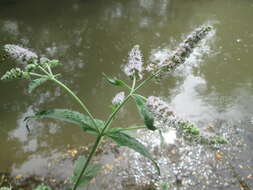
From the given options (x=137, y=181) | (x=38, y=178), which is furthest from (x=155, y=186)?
(x=38, y=178)

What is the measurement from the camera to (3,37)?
6.43 meters

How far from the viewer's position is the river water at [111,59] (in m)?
3.99

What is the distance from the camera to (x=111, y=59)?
5.68 metres

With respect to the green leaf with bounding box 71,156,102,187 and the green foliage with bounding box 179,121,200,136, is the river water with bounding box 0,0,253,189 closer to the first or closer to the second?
the green leaf with bounding box 71,156,102,187

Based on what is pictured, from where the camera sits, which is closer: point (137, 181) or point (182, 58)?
point (182, 58)

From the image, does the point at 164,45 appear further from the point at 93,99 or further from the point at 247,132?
the point at 247,132

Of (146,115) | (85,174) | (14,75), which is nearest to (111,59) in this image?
(85,174)

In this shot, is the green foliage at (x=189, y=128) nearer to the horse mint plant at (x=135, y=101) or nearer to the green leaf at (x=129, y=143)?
the horse mint plant at (x=135, y=101)

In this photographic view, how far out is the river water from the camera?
3.99 meters

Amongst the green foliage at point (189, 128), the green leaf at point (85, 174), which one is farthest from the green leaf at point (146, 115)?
the green leaf at point (85, 174)

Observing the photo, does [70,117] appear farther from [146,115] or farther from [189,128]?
[189,128]

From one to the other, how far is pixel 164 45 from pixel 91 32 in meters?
2.01

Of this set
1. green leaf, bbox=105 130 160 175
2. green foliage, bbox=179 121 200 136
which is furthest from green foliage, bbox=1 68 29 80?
green foliage, bbox=179 121 200 136

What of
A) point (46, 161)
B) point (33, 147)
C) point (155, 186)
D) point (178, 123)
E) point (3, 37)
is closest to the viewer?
point (178, 123)
